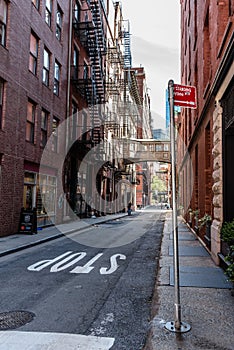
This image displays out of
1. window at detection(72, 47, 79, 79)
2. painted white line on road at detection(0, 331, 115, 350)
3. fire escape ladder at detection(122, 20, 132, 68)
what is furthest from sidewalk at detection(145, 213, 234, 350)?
fire escape ladder at detection(122, 20, 132, 68)

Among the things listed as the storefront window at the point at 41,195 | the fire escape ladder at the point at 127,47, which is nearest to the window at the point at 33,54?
the storefront window at the point at 41,195

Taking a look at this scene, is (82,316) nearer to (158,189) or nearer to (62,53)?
(62,53)

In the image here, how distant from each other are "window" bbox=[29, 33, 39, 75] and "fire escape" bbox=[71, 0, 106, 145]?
5.35 m

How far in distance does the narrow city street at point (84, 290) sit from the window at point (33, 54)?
9.30 meters

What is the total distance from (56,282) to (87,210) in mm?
19992

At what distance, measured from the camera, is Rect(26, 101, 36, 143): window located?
15461 millimetres

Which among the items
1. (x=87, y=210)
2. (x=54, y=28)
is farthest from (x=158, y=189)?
(x=54, y=28)

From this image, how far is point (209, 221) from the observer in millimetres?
10039

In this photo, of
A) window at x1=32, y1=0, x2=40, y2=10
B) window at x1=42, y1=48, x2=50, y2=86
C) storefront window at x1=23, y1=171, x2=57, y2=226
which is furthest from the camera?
window at x1=42, y1=48, x2=50, y2=86

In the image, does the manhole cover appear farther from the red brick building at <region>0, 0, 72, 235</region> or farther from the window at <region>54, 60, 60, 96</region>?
the window at <region>54, 60, 60, 96</region>

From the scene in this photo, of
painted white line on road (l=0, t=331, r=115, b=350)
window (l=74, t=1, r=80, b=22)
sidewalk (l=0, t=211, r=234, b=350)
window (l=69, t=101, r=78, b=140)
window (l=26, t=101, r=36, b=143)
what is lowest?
painted white line on road (l=0, t=331, r=115, b=350)

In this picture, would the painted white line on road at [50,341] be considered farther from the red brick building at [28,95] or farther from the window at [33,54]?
the window at [33,54]

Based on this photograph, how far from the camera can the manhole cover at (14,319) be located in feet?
14.3

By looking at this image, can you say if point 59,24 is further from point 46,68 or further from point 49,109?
point 49,109
